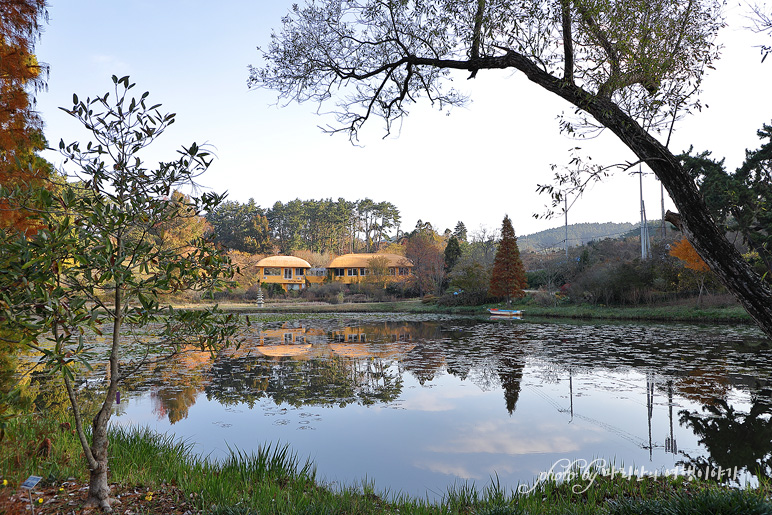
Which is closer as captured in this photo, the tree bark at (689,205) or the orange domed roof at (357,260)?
the tree bark at (689,205)

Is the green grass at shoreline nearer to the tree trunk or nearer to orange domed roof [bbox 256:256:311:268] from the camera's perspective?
orange domed roof [bbox 256:256:311:268]

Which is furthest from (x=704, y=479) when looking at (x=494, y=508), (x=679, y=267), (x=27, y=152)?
(x=679, y=267)

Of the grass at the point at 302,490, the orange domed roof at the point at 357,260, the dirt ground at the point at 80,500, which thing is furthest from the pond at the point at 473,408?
the orange domed roof at the point at 357,260

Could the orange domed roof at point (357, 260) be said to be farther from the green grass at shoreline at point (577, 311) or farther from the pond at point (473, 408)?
the pond at point (473, 408)

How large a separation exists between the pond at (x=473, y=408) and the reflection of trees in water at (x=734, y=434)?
27mm

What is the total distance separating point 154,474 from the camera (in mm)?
4566

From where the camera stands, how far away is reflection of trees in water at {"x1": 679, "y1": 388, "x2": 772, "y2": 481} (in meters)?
5.52

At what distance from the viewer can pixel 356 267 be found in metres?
49.2

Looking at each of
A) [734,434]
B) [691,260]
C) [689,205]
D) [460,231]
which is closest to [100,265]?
[689,205]

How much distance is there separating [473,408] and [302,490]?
4.65m

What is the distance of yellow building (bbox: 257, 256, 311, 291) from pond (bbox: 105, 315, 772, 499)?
33.0m

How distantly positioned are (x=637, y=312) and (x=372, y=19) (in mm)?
23353

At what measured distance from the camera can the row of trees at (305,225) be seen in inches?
2365

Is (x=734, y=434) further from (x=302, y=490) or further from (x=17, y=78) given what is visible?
(x=17, y=78)
